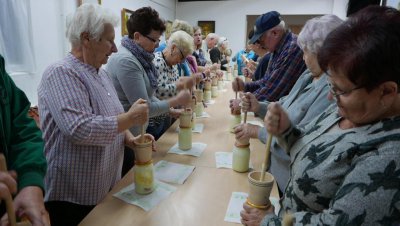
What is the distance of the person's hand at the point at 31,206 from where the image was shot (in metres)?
0.83

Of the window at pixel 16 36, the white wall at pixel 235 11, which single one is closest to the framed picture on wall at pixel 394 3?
the window at pixel 16 36

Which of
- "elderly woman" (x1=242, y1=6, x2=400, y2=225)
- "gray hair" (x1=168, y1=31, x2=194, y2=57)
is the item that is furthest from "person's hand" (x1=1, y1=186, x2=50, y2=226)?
"gray hair" (x1=168, y1=31, x2=194, y2=57)

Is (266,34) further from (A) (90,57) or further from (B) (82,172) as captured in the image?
(B) (82,172)

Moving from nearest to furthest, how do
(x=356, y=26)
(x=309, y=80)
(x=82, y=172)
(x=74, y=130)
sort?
(x=356, y=26) < (x=74, y=130) < (x=82, y=172) < (x=309, y=80)

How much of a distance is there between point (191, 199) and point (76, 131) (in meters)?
0.57

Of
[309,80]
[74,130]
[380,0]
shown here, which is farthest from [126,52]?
[380,0]

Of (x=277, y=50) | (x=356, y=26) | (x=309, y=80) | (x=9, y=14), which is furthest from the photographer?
(x=9, y=14)

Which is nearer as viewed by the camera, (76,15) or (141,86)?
(76,15)

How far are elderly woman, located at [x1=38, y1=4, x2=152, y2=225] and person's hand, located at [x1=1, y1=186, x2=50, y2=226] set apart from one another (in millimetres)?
337

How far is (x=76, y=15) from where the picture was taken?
4.24ft

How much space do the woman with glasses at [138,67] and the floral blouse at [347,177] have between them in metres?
1.17

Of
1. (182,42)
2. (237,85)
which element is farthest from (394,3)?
(182,42)

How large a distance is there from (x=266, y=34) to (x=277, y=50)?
0.18m

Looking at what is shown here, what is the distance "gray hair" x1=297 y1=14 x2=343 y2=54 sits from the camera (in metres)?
1.26
